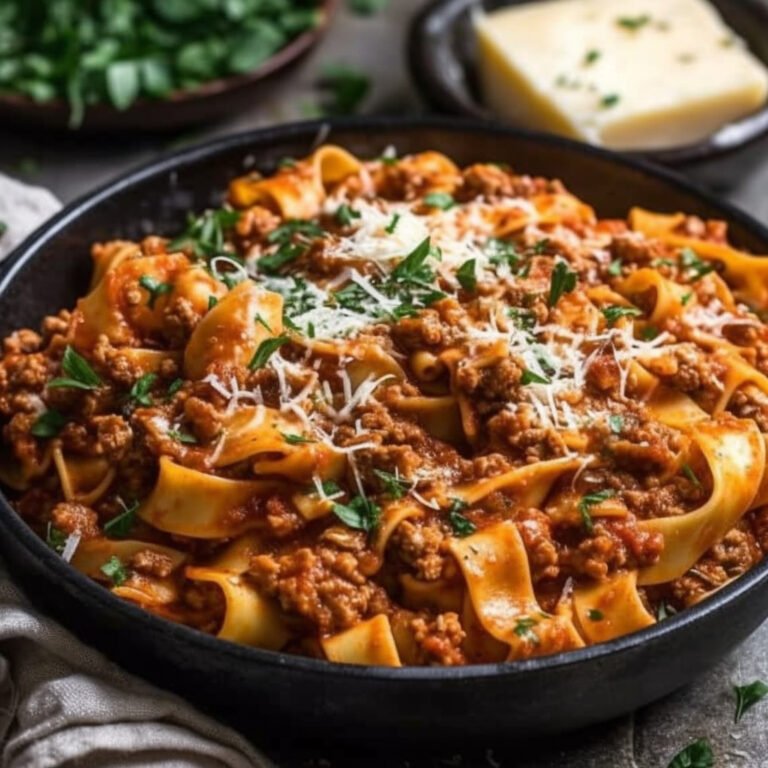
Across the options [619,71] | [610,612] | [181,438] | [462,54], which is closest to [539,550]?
[610,612]

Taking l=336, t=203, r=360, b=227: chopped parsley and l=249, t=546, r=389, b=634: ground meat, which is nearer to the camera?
l=249, t=546, r=389, b=634: ground meat

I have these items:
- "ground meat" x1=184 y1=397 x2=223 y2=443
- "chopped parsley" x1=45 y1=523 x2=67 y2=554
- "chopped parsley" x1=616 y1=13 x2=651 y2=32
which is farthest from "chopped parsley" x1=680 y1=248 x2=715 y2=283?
"chopped parsley" x1=616 y1=13 x2=651 y2=32

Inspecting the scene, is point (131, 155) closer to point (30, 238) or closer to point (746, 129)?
point (30, 238)

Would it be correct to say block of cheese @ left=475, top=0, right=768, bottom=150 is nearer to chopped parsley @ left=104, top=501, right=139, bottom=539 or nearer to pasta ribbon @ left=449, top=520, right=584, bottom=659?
pasta ribbon @ left=449, top=520, right=584, bottom=659

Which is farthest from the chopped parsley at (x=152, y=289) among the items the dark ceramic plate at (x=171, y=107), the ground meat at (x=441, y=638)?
the dark ceramic plate at (x=171, y=107)

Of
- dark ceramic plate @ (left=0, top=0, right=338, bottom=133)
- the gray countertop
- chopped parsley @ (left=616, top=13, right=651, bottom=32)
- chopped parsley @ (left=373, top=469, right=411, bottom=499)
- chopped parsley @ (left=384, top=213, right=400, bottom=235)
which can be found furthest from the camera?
chopped parsley @ (left=616, top=13, right=651, bottom=32)

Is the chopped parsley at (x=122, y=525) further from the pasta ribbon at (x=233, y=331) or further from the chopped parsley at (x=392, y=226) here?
the chopped parsley at (x=392, y=226)
